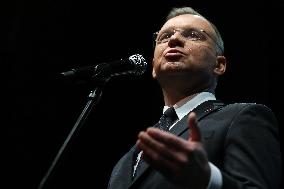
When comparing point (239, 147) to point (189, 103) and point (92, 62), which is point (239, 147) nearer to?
point (189, 103)

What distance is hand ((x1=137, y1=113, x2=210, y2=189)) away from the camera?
1144 mm

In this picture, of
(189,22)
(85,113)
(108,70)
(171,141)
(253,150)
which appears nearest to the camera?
(171,141)

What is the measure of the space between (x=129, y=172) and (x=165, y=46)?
678mm

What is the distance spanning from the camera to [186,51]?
218 cm

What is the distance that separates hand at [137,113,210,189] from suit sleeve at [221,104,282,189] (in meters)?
0.27

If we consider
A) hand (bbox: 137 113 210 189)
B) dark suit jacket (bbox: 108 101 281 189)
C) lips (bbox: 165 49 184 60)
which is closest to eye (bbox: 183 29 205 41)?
lips (bbox: 165 49 184 60)

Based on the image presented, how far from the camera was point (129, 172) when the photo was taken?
1.97 m

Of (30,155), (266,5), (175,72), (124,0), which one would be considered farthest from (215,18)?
(30,155)

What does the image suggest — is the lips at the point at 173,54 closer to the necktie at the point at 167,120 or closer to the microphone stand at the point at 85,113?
the necktie at the point at 167,120

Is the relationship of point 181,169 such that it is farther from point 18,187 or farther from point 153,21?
point 153,21

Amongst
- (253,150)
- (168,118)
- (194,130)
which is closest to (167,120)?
(168,118)

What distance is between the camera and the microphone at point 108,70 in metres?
1.85

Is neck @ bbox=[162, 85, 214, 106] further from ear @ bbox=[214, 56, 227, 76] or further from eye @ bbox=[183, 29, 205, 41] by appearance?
eye @ bbox=[183, 29, 205, 41]

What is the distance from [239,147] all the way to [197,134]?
1.47 feet
